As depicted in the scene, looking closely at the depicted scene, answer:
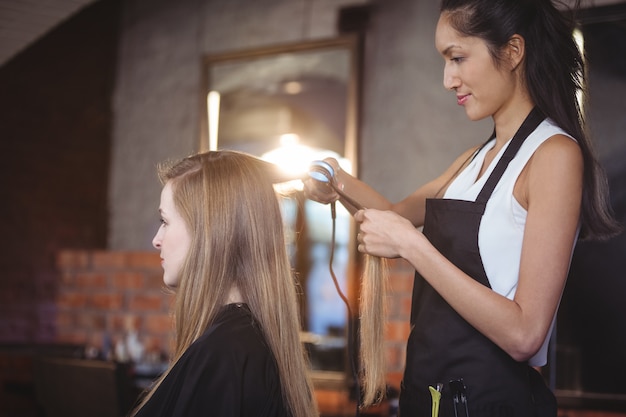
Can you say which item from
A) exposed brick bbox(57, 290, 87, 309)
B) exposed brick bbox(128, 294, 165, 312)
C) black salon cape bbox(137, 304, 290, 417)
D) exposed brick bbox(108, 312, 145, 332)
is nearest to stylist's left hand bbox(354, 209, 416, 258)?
black salon cape bbox(137, 304, 290, 417)

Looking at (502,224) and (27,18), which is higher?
(27,18)

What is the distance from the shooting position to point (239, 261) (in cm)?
148

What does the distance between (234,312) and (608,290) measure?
1.33m

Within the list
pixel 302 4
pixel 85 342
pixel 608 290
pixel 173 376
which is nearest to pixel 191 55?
pixel 302 4

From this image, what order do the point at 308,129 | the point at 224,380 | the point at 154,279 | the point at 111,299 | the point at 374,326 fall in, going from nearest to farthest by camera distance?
the point at 224,380
the point at 374,326
the point at 308,129
the point at 154,279
the point at 111,299

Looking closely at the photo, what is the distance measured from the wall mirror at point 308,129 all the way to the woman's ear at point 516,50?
1477mm

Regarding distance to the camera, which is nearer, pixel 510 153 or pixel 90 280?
pixel 510 153

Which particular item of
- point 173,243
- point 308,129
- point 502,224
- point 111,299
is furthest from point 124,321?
point 502,224

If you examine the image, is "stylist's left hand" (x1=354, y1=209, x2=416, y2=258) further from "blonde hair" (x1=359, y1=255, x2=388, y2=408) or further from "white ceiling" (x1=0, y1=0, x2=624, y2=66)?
"white ceiling" (x1=0, y1=0, x2=624, y2=66)

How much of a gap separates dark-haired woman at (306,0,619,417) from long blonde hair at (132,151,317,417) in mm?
191

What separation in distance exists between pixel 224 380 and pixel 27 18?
Answer: 2.46 m

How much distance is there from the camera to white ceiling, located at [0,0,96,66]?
10.4 ft

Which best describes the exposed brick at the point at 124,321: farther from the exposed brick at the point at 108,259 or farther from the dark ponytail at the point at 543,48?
the dark ponytail at the point at 543,48

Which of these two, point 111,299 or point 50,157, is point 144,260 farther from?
point 50,157
